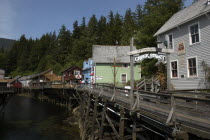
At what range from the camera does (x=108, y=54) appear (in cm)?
3253

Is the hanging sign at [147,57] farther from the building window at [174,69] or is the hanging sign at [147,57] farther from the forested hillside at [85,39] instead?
the forested hillside at [85,39]

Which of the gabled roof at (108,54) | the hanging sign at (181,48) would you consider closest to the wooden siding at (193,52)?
the hanging sign at (181,48)

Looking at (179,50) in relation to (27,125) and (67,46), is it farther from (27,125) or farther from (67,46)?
(67,46)

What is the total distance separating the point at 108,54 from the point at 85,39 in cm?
2618

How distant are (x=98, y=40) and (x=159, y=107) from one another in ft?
173

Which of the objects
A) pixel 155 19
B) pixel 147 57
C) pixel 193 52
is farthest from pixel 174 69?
pixel 155 19

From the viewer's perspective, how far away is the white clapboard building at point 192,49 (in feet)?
41.3

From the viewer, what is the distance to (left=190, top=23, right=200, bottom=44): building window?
1346 cm

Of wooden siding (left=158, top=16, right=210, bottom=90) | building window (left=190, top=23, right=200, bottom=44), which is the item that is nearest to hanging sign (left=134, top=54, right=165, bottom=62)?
wooden siding (left=158, top=16, right=210, bottom=90)

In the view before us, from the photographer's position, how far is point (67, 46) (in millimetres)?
68500

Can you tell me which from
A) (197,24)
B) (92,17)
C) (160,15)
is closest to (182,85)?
(197,24)

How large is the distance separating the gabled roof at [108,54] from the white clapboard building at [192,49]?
15.8 meters

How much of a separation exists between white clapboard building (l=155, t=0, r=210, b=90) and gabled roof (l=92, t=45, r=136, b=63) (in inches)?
623

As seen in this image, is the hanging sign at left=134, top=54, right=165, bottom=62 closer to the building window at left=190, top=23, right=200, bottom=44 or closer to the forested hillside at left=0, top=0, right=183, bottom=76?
the building window at left=190, top=23, right=200, bottom=44
